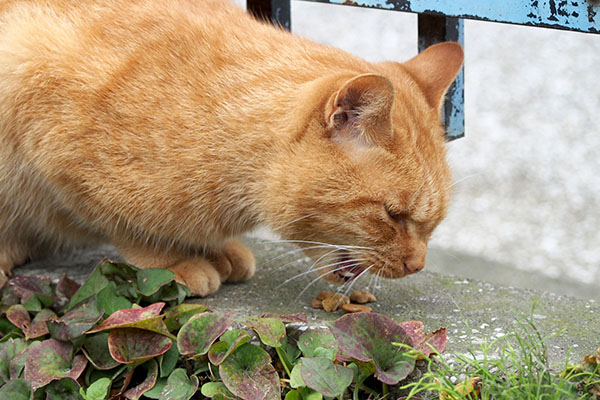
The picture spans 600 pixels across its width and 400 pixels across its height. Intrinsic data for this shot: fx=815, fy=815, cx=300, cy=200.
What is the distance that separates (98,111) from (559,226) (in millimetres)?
2822

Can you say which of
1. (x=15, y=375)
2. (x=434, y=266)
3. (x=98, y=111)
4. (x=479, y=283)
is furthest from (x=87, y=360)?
(x=434, y=266)

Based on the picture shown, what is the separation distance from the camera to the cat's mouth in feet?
7.25

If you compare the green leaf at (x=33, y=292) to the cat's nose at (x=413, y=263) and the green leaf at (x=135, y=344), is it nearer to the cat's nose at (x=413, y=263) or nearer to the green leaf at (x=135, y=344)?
the green leaf at (x=135, y=344)

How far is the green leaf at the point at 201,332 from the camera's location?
1996 millimetres

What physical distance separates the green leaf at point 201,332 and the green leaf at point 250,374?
0.08m

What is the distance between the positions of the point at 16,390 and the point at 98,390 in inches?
7.7

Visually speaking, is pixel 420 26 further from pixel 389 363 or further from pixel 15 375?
pixel 15 375

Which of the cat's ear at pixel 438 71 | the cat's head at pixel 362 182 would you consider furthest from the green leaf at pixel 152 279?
the cat's ear at pixel 438 71

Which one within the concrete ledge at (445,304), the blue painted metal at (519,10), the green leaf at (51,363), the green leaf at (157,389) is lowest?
the green leaf at (157,389)

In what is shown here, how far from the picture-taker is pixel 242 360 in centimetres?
196

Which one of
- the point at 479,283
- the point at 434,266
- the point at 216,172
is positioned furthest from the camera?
the point at 434,266

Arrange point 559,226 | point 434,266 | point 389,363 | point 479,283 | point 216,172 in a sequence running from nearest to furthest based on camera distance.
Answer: point 389,363 < point 216,172 < point 479,283 < point 434,266 < point 559,226

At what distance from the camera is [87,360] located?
6.73ft

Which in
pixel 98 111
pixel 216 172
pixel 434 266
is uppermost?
pixel 98 111
